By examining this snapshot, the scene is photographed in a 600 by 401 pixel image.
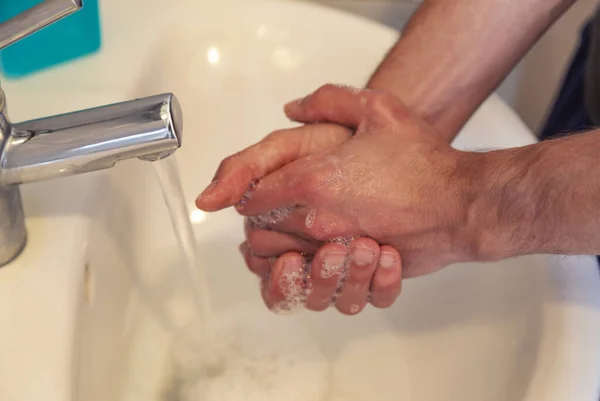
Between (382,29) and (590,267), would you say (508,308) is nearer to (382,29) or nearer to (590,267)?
(590,267)

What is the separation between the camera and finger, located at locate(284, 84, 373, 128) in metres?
0.55

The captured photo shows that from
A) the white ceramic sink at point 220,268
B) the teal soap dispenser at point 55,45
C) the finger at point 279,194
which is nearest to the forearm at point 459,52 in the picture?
the white ceramic sink at point 220,268

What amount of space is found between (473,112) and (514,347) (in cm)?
24

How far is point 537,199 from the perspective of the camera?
1.41 feet

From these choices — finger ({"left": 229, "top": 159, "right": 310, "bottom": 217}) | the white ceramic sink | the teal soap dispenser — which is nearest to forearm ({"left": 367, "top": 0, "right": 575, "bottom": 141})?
the white ceramic sink

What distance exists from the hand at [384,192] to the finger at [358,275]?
0.5 inches

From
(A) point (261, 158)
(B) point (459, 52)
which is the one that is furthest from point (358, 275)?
(B) point (459, 52)

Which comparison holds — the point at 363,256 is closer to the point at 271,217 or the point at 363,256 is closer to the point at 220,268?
the point at 271,217

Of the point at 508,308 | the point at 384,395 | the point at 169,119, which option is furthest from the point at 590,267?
the point at 169,119

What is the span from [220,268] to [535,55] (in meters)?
0.73

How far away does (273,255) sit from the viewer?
22.5 inches

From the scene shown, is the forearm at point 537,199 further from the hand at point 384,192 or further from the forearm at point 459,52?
the forearm at point 459,52

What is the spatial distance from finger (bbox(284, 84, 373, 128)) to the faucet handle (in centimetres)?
25

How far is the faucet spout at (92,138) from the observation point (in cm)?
39
